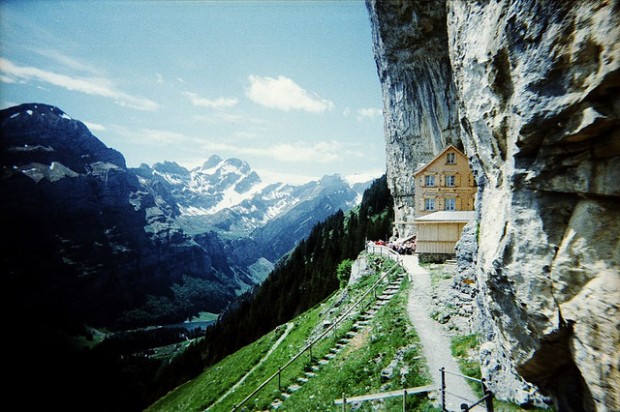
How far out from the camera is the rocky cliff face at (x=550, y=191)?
269 inches

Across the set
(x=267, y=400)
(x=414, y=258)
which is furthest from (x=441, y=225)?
(x=267, y=400)

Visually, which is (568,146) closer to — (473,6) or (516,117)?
(516,117)

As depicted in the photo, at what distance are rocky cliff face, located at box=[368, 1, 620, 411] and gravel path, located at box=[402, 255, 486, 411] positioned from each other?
4.82 ft

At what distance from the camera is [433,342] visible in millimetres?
17688

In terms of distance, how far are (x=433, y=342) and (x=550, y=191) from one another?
1191 cm

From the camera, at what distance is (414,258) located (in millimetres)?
36719

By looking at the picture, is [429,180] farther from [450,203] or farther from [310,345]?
[310,345]

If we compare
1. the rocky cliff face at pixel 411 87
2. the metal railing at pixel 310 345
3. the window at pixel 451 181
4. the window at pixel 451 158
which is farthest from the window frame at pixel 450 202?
the metal railing at pixel 310 345

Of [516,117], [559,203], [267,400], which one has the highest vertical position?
[516,117]

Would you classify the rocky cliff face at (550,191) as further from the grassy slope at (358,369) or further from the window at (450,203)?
the window at (450,203)

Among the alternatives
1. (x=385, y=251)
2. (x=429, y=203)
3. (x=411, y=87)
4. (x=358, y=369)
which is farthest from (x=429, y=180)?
(x=358, y=369)

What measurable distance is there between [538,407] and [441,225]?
23.4 metres

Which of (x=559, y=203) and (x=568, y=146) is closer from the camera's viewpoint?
(x=568, y=146)

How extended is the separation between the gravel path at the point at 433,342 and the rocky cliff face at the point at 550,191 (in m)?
1.47
